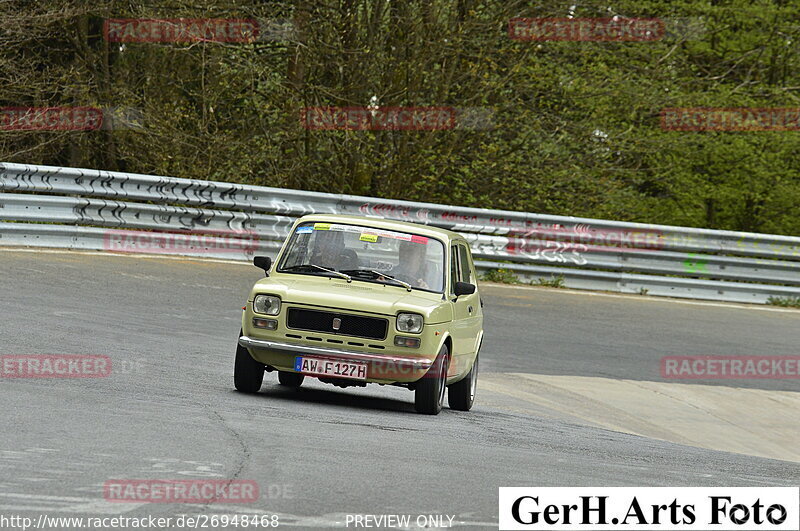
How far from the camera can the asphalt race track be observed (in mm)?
6391

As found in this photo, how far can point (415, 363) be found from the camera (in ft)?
32.3

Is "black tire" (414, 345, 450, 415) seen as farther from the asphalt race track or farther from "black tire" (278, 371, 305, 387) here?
"black tire" (278, 371, 305, 387)

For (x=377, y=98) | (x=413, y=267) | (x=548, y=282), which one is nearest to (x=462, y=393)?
(x=413, y=267)

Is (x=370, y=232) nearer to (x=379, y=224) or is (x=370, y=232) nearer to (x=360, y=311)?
(x=379, y=224)

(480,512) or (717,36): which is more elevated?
(717,36)

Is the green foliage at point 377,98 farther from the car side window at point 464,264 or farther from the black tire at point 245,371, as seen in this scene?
the black tire at point 245,371

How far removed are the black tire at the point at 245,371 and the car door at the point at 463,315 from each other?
1.56 meters

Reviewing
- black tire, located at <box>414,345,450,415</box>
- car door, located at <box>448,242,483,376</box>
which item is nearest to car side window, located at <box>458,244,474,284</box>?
car door, located at <box>448,242,483,376</box>

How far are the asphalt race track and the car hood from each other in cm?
79

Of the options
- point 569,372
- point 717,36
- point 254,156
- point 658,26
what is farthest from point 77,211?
point 717,36

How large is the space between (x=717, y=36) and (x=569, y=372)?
52.3 feet

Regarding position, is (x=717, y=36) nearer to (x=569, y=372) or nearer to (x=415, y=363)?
(x=569, y=372)

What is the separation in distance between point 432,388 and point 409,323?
1.88ft

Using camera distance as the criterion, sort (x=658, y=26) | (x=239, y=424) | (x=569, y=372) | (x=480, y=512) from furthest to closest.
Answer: (x=658, y=26) < (x=569, y=372) < (x=239, y=424) < (x=480, y=512)
